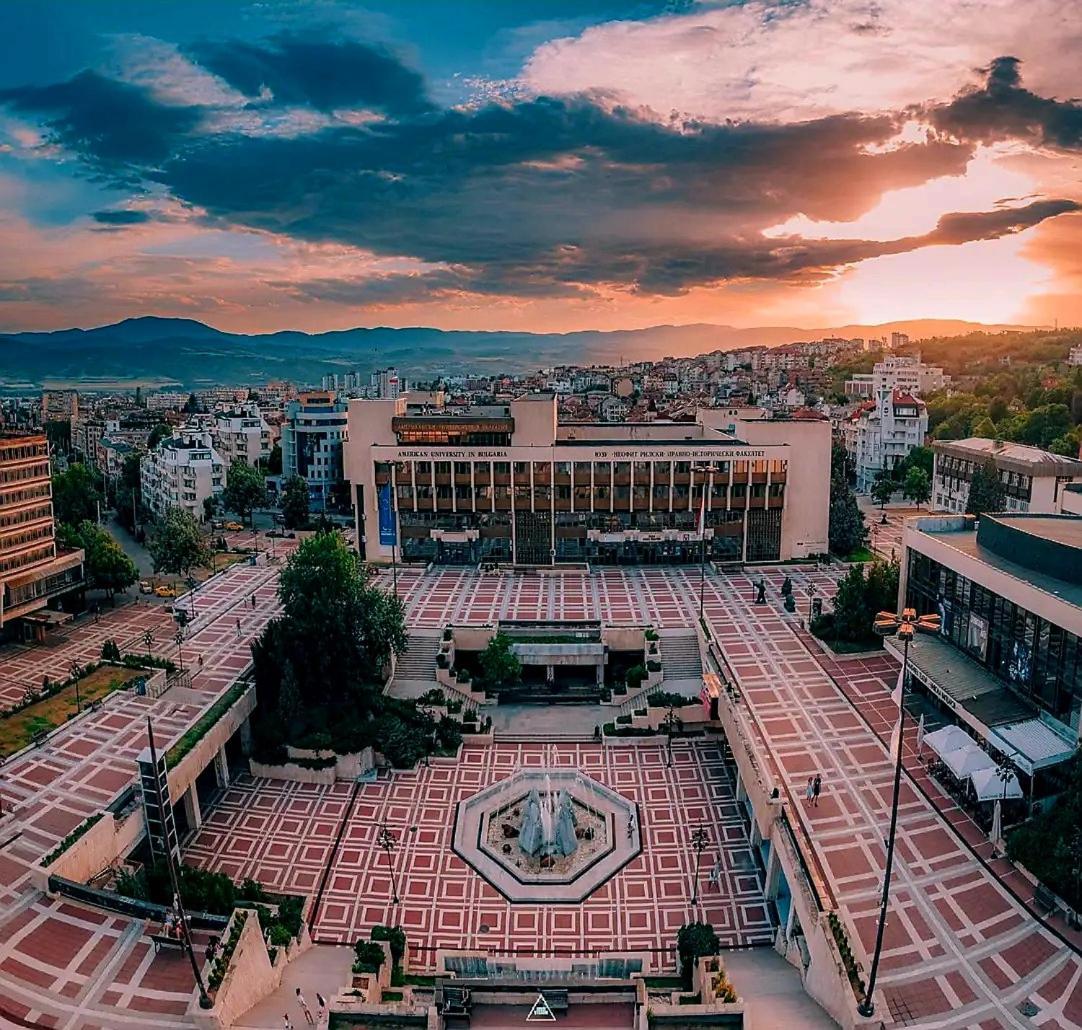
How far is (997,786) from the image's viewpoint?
2377 cm

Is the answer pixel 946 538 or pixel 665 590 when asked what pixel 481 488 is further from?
pixel 946 538

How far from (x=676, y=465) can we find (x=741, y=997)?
3500 centimetres

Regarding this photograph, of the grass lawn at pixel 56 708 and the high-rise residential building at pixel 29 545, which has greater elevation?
the high-rise residential building at pixel 29 545

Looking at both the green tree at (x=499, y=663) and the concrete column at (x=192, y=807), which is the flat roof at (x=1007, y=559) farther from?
the concrete column at (x=192, y=807)

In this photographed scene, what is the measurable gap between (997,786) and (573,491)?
31.7 m

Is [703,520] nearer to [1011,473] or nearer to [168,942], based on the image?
[1011,473]

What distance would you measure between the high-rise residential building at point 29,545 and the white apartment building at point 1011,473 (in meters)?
53.7

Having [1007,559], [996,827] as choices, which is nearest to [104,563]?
[996,827]

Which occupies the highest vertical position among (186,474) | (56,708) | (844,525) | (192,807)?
(186,474)

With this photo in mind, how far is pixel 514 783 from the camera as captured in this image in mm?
31734

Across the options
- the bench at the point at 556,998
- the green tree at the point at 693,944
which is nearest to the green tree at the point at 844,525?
the green tree at the point at 693,944

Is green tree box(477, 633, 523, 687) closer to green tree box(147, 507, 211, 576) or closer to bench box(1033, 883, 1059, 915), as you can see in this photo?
green tree box(147, 507, 211, 576)

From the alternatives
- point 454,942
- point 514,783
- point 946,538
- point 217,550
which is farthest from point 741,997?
point 217,550

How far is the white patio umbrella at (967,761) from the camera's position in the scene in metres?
24.8
